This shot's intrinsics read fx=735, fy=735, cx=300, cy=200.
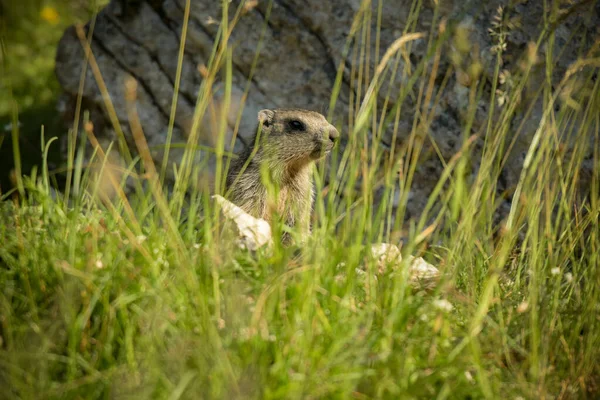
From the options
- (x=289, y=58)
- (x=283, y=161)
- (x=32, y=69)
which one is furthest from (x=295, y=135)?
(x=32, y=69)

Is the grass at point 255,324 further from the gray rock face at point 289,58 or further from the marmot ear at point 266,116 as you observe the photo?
the gray rock face at point 289,58

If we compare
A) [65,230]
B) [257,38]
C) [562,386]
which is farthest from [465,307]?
[257,38]

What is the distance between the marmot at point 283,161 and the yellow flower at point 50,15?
499 centimetres

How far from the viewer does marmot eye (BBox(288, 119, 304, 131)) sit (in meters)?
5.88

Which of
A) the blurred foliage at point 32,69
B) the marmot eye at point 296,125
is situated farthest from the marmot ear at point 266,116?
the blurred foliage at point 32,69

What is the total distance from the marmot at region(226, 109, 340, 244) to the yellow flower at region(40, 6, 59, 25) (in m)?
4.99

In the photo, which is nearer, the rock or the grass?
the grass

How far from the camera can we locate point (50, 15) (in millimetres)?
9781

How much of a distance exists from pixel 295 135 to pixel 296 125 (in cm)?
9

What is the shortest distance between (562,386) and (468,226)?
3.01 feet

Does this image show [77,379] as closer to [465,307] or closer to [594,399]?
[465,307]

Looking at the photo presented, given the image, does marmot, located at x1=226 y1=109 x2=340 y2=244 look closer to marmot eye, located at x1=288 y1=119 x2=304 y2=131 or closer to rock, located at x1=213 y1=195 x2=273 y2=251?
marmot eye, located at x1=288 y1=119 x2=304 y2=131

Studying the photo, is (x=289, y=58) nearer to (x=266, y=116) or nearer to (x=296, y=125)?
(x=266, y=116)

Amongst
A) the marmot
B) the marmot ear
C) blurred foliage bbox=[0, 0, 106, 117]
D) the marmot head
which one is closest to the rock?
the marmot
